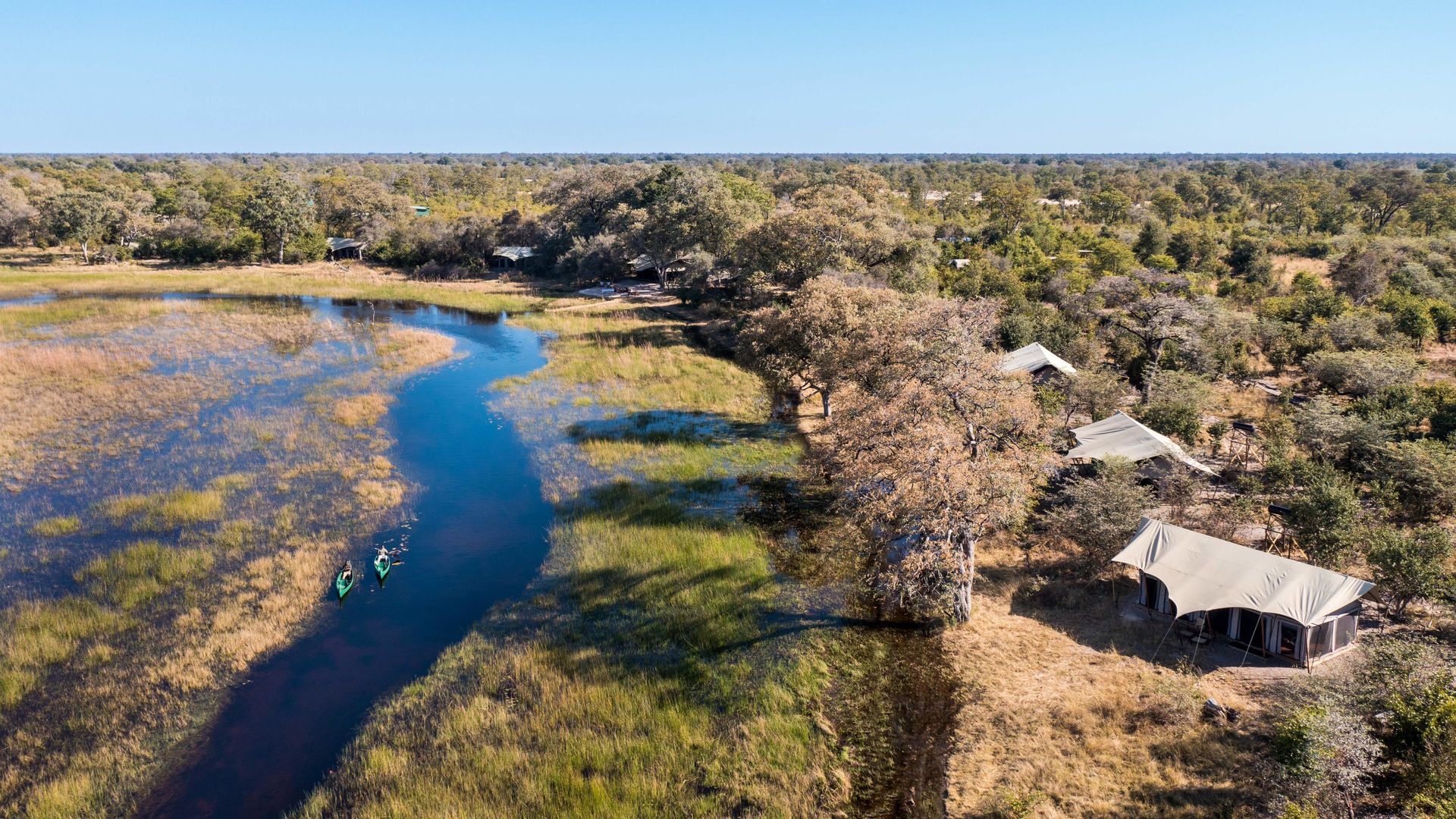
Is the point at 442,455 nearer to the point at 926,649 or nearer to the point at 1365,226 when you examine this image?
the point at 926,649

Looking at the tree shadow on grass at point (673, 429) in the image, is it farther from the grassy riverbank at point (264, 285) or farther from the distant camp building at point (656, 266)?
the distant camp building at point (656, 266)

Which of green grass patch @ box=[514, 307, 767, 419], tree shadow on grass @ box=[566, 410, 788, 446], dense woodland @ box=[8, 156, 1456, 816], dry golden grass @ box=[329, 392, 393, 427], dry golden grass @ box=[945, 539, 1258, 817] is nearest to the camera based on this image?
dry golden grass @ box=[945, 539, 1258, 817]

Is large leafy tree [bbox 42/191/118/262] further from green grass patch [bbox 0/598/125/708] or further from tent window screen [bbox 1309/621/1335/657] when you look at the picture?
tent window screen [bbox 1309/621/1335/657]

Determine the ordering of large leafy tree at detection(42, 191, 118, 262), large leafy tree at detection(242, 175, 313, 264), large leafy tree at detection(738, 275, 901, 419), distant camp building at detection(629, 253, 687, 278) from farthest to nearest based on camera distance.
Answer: large leafy tree at detection(242, 175, 313, 264)
large leafy tree at detection(42, 191, 118, 262)
distant camp building at detection(629, 253, 687, 278)
large leafy tree at detection(738, 275, 901, 419)

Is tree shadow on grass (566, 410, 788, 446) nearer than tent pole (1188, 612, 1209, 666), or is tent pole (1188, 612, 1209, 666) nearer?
tent pole (1188, 612, 1209, 666)

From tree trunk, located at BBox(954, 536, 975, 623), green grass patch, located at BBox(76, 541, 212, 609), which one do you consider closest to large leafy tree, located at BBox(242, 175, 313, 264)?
green grass patch, located at BBox(76, 541, 212, 609)

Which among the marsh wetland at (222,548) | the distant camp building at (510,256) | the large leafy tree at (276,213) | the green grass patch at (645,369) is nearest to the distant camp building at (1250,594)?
the marsh wetland at (222,548)
